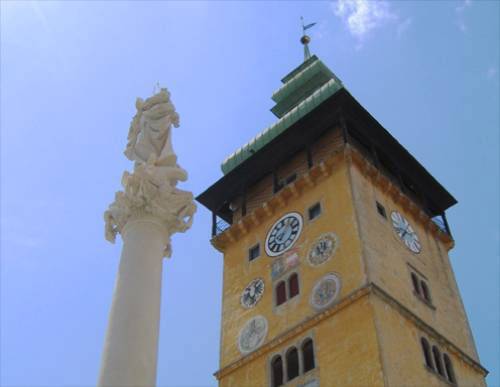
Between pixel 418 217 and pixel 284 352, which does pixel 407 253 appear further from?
pixel 284 352

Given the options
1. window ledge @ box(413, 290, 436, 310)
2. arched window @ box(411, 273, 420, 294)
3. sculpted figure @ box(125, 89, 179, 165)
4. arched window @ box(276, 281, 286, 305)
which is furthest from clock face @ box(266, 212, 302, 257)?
sculpted figure @ box(125, 89, 179, 165)

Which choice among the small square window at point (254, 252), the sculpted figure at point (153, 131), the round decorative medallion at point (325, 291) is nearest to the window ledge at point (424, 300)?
the round decorative medallion at point (325, 291)

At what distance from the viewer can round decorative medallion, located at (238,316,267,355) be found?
3212cm

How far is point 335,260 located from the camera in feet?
103

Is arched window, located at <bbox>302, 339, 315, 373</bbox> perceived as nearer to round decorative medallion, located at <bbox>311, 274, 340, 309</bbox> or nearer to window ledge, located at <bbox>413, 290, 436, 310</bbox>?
round decorative medallion, located at <bbox>311, 274, 340, 309</bbox>

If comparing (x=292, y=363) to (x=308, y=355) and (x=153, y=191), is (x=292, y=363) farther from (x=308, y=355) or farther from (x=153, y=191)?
(x=153, y=191)

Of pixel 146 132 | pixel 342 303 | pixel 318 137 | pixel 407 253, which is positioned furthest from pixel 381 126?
pixel 146 132

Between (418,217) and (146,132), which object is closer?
(146,132)

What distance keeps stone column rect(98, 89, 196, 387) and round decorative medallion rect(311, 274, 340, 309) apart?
660 inches

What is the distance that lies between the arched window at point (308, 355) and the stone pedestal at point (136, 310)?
1754 cm

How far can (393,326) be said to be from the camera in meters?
28.2

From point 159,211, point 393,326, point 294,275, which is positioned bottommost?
point 159,211

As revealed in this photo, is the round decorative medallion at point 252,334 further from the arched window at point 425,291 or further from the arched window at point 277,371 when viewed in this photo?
the arched window at point 425,291

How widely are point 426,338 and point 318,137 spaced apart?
12.9 m
